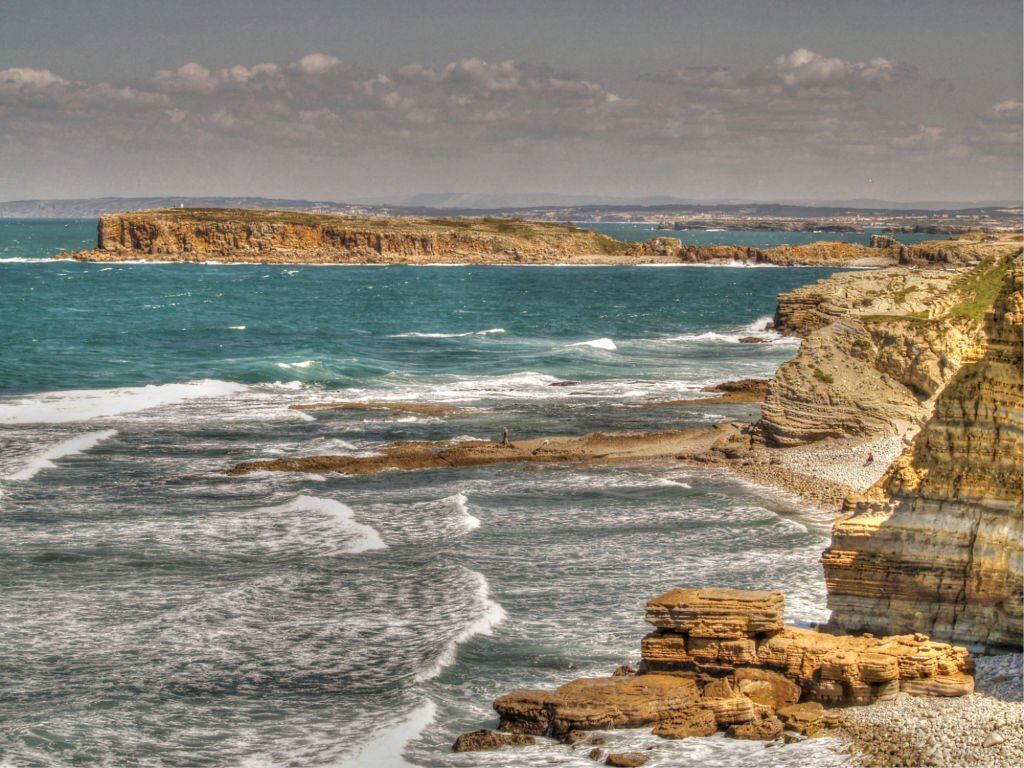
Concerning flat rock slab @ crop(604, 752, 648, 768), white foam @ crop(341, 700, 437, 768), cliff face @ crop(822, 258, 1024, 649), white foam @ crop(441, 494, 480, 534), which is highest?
cliff face @ crop(822, 258, 1024, 649)

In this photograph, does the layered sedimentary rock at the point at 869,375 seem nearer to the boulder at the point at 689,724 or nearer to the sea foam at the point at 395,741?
the boulder at the point at 689,724

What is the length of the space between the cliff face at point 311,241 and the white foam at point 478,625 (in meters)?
150

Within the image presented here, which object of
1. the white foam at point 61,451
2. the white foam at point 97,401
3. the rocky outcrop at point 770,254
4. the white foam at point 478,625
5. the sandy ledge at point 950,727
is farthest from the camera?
the rocky outcrop at point 770,254

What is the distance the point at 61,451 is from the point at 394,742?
78.6 feet

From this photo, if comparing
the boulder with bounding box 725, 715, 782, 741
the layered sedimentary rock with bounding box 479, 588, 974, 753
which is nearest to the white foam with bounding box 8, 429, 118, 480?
the layered sedimentary rock with bounding box 479, 588, 974, 753

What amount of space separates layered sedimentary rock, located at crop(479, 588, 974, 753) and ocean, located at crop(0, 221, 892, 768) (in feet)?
1.48

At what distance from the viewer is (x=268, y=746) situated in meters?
17.2

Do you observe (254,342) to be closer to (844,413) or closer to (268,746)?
(844,413)

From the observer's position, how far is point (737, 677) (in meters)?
16.4

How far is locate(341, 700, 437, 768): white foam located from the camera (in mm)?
16594

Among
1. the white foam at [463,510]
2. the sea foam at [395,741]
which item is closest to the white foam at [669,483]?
the white foam at [463,510]

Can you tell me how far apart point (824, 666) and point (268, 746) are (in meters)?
7.57

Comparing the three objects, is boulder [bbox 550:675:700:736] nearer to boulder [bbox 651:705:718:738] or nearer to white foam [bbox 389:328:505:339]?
boulder [bbox 651:705:718:738]

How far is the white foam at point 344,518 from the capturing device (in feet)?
88.8
